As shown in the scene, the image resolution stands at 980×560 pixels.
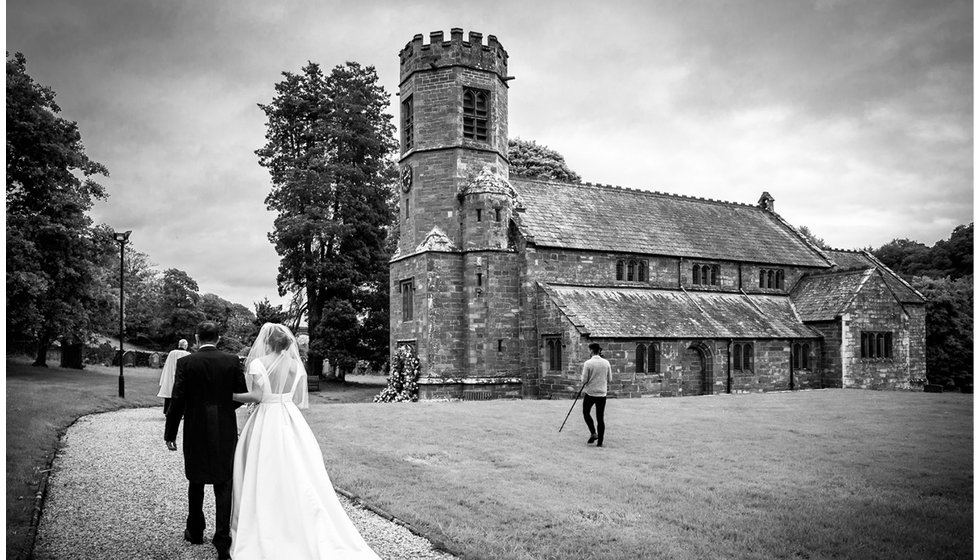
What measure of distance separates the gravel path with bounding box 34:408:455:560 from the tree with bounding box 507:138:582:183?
41.1 m

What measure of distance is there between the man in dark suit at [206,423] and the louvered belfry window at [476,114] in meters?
23.6

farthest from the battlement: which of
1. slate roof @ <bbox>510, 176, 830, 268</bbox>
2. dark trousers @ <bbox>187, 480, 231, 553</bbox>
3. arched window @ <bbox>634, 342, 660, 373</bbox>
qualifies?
dark trousers @ <bbox>187, 480, 231, 553</bbox>

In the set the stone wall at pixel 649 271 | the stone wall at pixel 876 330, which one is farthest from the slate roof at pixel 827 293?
the stone wall at pixel 649 271

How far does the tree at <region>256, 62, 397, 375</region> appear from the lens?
120 ft

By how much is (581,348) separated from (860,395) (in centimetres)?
1081

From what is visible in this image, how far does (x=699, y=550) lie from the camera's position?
7.16 metres

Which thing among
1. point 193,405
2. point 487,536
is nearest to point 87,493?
point 193,405

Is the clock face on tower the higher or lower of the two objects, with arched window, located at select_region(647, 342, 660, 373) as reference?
higher

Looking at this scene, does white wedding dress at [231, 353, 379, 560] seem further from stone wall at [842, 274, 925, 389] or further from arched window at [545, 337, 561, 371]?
stone wall at [842, 274, 925, 389]

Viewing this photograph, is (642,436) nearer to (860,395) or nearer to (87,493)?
(87,493)

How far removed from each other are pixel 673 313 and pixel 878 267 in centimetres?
1778

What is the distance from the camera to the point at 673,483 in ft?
33.3

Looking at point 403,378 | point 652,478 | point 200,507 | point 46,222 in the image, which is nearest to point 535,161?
point 403,378

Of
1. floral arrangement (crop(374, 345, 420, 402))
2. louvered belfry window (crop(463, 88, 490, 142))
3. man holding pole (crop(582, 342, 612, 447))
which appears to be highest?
louvered belfry window (crop(463, 88, 490, 142))
